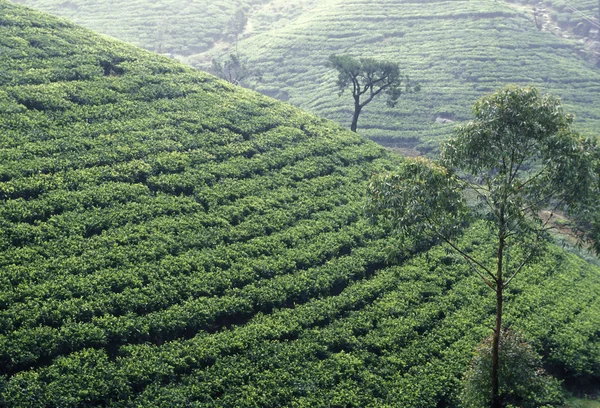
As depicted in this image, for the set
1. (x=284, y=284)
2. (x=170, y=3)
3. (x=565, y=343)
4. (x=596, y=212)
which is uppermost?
(x=170, y=3)

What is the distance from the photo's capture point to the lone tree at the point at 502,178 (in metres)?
15.9

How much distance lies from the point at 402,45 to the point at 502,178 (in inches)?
2573

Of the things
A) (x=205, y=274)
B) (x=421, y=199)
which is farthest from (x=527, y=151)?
(x=205, y=274)

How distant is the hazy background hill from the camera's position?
2426 inches

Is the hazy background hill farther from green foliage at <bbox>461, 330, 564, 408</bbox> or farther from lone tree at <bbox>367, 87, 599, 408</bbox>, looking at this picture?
green foliage at <bbox>461, 330, 564, 408</bbox>

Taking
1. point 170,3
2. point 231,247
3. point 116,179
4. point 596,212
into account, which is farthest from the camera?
point 170,3

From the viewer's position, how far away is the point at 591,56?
244 ft

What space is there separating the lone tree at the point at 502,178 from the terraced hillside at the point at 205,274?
1.88 m

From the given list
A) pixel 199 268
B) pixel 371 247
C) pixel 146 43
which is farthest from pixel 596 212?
pixel 146 43

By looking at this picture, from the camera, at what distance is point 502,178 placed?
54.4 feet

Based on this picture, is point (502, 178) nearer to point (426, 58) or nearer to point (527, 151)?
point (527, 151)

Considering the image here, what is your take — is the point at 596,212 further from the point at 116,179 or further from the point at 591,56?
the point at 591,56

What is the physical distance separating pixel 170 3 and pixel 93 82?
251 ft

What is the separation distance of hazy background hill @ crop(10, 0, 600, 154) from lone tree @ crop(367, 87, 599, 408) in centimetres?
3676
